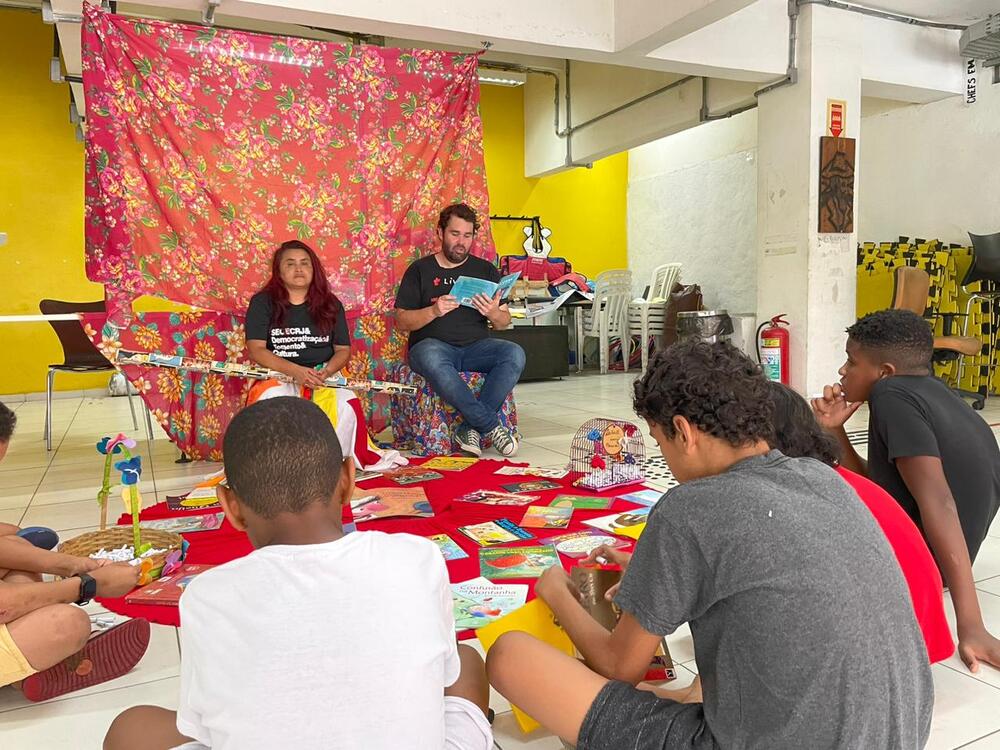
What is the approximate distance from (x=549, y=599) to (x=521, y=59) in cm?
740

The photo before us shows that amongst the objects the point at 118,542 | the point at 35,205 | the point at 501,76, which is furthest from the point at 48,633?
the point at 501,76

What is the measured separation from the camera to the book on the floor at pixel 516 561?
229 centimetres

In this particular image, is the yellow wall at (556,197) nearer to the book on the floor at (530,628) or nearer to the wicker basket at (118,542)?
the wicker basket at (118,542)

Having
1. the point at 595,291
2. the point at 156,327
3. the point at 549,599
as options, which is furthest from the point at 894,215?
the point at 549,599

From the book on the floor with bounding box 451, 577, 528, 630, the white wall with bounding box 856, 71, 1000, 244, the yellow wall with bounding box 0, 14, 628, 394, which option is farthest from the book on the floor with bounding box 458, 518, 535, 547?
the yellow wall with bounding box 0, 14, 628, 394

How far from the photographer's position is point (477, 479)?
3461mm

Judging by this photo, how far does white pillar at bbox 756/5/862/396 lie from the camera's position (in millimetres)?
5344

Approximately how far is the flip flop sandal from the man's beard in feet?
9.18

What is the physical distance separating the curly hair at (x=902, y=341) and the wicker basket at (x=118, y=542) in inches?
82.9

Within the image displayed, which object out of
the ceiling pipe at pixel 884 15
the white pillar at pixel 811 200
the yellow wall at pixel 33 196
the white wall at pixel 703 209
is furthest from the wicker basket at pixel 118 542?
the white wall at pixel 703 209

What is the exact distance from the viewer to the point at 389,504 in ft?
9.84

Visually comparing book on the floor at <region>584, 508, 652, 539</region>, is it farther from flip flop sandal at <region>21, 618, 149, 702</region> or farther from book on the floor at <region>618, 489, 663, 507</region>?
flip flop sandal at <region>21, 618, 149, 702</region>

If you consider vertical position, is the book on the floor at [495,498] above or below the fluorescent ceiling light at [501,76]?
below

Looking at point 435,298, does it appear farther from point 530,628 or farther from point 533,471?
point 530,628
